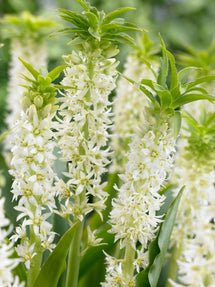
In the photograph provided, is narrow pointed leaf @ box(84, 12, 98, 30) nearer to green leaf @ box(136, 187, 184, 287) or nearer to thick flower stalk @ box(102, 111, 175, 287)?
thick flower stalk @ box(102, 111, 175, 287)

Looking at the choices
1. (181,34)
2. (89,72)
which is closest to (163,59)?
(89,72)

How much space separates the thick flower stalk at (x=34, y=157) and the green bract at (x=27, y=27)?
0.66 metres

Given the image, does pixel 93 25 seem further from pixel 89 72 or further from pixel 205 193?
pixel 205 193

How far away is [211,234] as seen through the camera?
417 mm

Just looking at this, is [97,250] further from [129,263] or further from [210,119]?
[210,119]

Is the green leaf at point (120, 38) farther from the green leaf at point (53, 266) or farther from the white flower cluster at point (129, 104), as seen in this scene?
the white flower cluster at point (129, 104)

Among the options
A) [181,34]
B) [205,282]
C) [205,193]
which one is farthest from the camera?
[181,34]

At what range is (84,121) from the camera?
1.70 feet

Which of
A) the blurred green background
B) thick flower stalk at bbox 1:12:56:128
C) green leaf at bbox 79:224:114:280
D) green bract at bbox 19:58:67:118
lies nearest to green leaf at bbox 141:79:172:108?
green bract at bbox 19:58:67:118

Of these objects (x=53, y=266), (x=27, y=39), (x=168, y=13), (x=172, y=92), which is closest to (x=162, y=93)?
(x=172, y=92)

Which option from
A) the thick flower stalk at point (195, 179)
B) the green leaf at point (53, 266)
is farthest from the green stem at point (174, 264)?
the green leaf at point (53, 266)

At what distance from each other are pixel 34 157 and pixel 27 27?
0.74 m

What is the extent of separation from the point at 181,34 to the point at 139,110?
2224mm

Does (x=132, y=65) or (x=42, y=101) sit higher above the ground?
(x=132, y=65)
